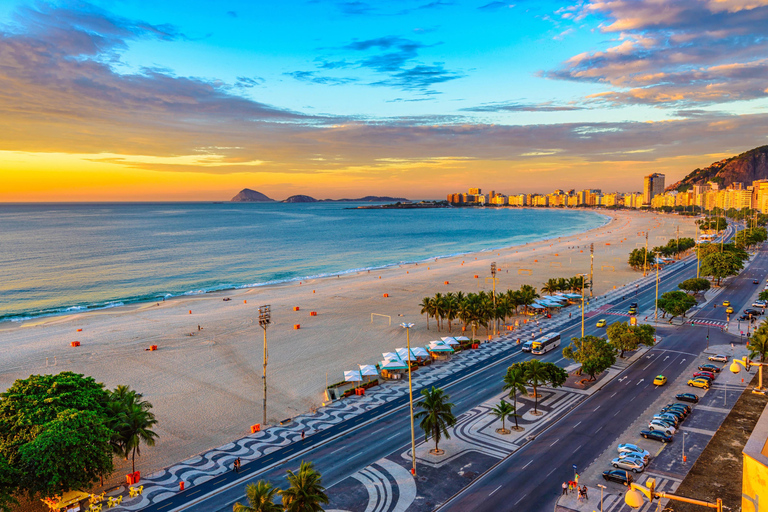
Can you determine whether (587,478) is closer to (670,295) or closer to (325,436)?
(325,436)

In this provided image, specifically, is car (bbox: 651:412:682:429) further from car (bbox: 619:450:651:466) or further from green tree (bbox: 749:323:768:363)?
green tree (bbox: 749:323:768:363)

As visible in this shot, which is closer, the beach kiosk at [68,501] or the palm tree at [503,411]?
the beach kiosk at [68,501]

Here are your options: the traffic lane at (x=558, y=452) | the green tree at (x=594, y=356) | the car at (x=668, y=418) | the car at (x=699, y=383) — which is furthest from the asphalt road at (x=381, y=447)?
the car at (x=699, y=383)

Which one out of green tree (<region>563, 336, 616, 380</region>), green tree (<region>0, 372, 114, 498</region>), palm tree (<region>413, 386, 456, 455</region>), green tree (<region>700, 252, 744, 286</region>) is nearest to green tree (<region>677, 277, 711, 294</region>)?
green tree (<region>700, 252, 744, 286</region>)

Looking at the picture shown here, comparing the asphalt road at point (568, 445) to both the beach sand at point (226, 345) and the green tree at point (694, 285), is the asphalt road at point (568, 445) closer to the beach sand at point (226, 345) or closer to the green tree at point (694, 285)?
the beach sand at point (226, 345)

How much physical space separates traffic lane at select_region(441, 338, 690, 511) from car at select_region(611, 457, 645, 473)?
186 cm

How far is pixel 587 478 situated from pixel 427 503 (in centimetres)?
1103

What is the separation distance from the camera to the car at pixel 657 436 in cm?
3503

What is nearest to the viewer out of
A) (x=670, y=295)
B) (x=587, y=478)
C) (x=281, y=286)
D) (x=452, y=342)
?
(x=587, y=478)

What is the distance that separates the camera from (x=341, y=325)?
7400 cm

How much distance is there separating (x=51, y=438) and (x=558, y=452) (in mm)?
33918

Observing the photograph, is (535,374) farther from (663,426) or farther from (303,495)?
(303,495)

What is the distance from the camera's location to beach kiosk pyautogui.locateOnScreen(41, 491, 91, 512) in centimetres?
2805

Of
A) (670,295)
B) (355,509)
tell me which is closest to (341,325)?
(355,509)
